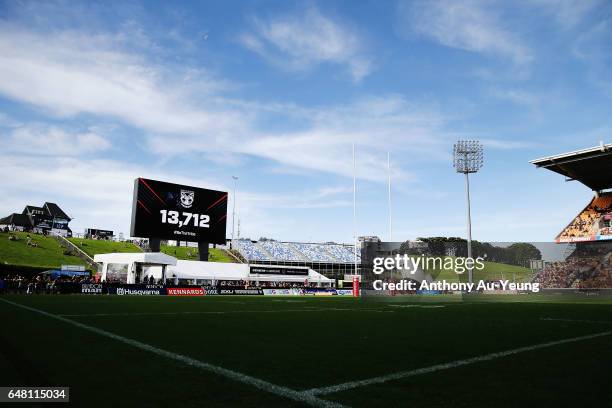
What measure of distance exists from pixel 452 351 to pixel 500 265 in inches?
1963

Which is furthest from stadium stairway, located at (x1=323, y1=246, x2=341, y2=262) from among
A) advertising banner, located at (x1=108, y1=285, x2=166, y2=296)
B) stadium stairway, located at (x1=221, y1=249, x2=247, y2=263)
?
advertising banner, located at (x1=108, y1=285, x2=166, y2=296)

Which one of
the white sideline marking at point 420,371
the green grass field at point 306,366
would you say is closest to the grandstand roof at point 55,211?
the green grass field at point 306,366

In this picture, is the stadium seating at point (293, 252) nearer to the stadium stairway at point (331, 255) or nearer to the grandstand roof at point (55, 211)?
the stadium stairway at point (331, 255)

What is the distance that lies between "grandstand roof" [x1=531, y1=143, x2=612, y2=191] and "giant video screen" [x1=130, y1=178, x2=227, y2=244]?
1454 inches

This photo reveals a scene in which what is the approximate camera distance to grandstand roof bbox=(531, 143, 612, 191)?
1766 inches

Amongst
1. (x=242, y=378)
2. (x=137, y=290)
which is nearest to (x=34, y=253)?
(x=137, y=290)

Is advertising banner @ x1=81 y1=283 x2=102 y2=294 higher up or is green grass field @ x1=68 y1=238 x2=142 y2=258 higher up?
green grass field @ x1=68 y1=238 x2=142 y2=258

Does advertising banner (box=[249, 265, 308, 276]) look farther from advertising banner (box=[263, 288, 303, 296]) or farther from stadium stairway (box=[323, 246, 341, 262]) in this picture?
stadium stairway (box=[323, 246, 341, 262])

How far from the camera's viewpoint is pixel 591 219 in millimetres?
52406

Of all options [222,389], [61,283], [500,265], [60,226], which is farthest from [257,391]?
→ [60,226]

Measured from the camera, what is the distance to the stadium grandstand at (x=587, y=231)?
46094mm

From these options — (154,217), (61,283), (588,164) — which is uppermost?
(588,164)

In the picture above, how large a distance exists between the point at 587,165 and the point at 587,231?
8.48 meters

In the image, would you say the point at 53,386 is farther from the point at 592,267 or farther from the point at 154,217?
the point at 592,267
